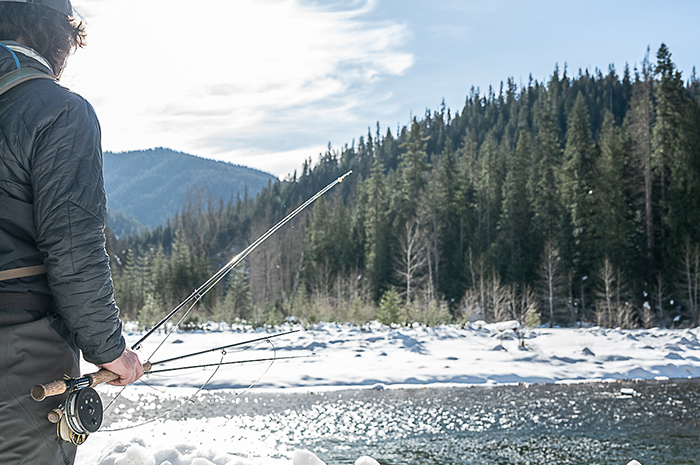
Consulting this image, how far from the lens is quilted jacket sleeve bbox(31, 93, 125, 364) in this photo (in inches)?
66.8

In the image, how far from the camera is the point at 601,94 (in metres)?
97.6

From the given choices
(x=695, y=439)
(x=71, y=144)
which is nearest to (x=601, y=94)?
(x=695, y=439)

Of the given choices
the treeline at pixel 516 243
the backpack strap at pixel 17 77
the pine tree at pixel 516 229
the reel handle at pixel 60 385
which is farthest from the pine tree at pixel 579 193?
the backpack strap at pixel 17 77

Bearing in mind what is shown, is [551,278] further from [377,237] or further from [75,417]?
[75,417]

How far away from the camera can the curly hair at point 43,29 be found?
73.9 inches

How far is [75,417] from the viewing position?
5.64 feet

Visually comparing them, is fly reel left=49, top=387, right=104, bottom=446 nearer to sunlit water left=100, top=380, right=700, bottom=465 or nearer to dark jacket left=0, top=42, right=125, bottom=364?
dark jacket left=0, top=42, right=125, bottom=364

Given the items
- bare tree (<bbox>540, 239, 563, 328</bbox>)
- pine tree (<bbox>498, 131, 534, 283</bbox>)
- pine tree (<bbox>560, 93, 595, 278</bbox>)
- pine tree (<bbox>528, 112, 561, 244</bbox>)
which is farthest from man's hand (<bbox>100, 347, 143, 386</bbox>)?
pine tree (<bbox>498, 131, 534, 283</bbox>)

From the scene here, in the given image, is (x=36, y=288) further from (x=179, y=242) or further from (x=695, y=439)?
(x=179, y=242)

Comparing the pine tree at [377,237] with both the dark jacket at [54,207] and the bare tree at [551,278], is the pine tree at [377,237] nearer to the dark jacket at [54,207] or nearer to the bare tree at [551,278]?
the bare tree at [551,278]

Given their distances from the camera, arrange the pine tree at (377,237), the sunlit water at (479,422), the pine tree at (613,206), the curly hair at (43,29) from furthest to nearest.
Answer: the pine tree at (377,237)
the pine tree at (613,206)
the sunlit water at (479,422)
the curly hair at (43,29)

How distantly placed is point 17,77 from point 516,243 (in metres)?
41.4

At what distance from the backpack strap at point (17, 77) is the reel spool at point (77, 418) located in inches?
36.6

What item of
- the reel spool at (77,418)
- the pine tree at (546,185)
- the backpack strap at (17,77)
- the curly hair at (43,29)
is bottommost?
the reel spool at (77,418)
